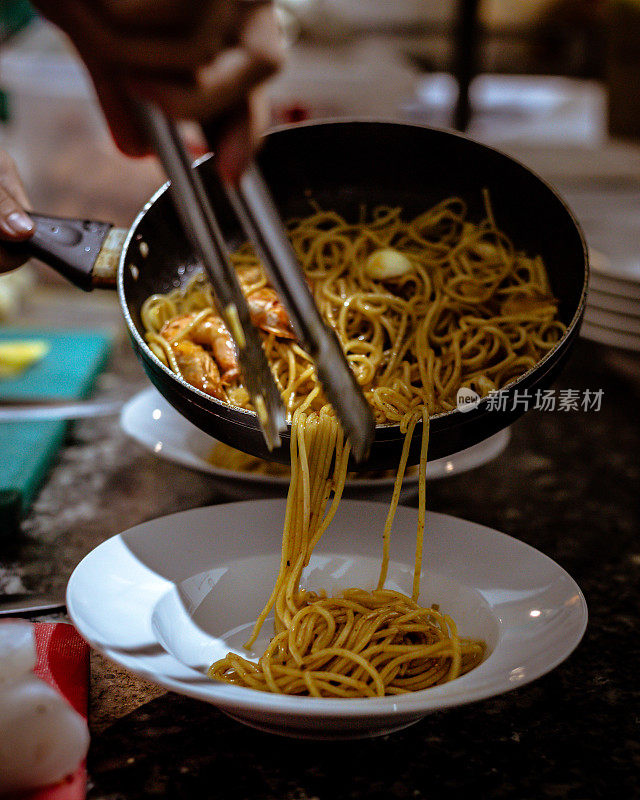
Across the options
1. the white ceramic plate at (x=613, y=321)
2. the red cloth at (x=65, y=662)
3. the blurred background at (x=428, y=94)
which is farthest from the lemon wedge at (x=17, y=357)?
the white ceramic plate at (x=613, y=321)

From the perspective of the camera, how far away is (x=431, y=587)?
958 millimetres

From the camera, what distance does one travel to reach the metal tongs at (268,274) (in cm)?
68

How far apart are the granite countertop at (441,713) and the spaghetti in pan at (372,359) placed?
0.06 m

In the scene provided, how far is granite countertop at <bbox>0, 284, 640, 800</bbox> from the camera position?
756mm

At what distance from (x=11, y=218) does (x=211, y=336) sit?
0.30 metres

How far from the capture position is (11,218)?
39.9 inches

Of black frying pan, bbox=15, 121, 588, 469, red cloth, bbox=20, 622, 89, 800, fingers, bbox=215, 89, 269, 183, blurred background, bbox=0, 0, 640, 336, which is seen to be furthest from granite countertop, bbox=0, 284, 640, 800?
fingers, bbox=215, 89, 269, 183

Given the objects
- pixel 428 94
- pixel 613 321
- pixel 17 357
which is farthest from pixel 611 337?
pixel 428 94

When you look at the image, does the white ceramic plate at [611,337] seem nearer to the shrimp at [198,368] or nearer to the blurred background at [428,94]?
the blurred background at [428,94]

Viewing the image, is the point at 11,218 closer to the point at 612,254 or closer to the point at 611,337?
the point at 611,337

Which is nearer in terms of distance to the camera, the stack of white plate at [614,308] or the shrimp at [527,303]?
the shrimp at [527,303]

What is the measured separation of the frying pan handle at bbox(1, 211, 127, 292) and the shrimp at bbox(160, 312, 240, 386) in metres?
0.10

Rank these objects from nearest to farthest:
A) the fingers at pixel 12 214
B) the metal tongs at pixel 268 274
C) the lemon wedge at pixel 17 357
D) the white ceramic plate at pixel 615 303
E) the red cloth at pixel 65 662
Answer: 1. the metal tongs at pixel 268 274
2. the red cloth at pixel 65 662
3. the fingers at pixel 12 214
4. the white ceramic plate at pixel 615 303
5. the lemon wedge at pixel 17 357

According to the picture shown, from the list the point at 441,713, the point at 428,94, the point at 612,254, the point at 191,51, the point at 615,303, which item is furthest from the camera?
the point at 428,94
